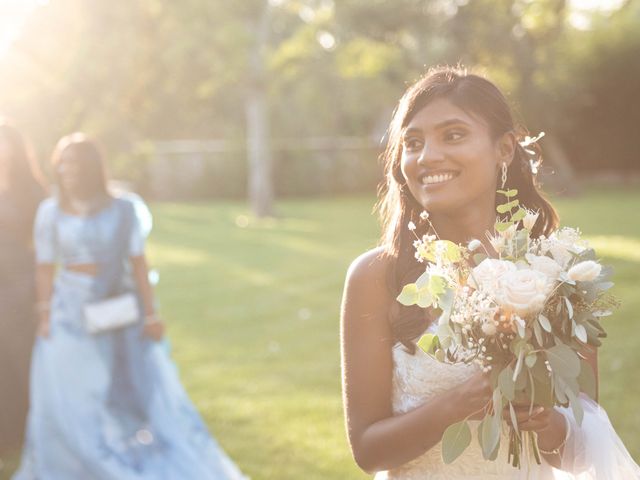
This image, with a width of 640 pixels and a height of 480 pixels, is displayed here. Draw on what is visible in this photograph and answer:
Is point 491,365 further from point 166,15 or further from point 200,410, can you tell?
point 166,15

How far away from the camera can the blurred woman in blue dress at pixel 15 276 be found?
7.35 meters

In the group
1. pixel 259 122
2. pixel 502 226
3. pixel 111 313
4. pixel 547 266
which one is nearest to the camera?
pixel 547 266

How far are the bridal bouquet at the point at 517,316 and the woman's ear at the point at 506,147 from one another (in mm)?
398

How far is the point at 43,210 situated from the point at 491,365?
4.93 metres

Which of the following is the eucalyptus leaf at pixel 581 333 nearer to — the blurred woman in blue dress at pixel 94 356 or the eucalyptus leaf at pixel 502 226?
the eucalyptus leaf at pixel 502 226

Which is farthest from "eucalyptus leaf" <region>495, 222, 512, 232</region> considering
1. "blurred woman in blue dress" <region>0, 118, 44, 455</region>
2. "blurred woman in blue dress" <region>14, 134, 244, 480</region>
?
"blurred woman in blue dress" <region>0, 118, 44, 455</region>

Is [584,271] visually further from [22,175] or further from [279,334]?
[279,334]

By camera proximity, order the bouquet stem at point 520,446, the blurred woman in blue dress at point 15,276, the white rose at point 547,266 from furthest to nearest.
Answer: the blurred woman in blue dress at point 15,276
the bouquet stem at point 520,446
the white rose at point 547,266

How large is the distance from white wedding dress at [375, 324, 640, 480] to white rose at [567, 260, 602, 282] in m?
0.44

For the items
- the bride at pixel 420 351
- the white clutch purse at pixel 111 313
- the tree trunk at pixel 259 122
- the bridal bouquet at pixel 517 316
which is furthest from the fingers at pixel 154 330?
the tree trunk at pixel 259 122

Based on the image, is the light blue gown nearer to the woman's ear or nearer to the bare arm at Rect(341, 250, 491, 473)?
the bare arm at Rect(341, 250, 491, 473)

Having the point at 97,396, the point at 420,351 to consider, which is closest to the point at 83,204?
the point at 97,396

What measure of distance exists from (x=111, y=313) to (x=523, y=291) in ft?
15.7

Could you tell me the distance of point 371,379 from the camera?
9.15ft
